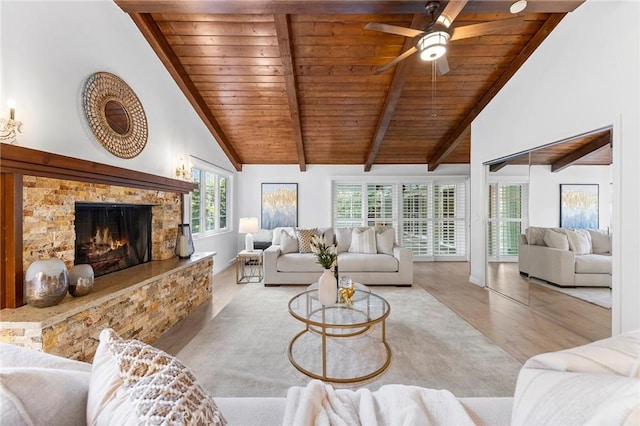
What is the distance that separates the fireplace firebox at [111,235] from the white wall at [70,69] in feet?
1.62

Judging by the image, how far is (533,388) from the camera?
0.78 metres

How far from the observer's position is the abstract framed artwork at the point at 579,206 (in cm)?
271

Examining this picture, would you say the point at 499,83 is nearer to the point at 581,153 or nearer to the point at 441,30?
the point at 581,153

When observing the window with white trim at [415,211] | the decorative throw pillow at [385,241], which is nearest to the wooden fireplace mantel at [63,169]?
the decorative throw pillow at [385,241]

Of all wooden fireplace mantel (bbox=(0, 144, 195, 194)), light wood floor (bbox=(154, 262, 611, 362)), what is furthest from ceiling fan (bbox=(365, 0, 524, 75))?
light wood floor (bbox=(154, 262, 611, 362))

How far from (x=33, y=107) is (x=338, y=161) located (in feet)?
17.0

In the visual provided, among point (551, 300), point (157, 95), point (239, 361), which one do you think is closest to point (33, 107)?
point (157, 95)

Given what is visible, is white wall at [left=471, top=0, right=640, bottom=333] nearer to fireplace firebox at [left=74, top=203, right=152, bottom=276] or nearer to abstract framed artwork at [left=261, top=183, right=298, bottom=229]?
abstract framed artwork at [left=261, top=183, right=298, bottom=229]

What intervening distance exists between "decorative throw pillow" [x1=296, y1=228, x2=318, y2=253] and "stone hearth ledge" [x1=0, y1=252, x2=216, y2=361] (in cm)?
190

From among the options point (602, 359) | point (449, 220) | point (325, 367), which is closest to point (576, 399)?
point (602, 359)

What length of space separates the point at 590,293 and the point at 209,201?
569 centimetres

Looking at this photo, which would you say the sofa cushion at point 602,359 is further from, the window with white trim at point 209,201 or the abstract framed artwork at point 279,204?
the abstract framed artwork at point 279,204

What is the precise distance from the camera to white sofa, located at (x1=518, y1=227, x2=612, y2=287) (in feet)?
8.65

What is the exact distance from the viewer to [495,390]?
1812mm
